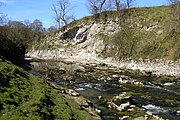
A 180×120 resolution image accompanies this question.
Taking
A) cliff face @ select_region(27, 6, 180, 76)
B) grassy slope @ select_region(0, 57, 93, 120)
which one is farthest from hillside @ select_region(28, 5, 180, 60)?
grassy slope @ select_region(0, 57, 93, 120)

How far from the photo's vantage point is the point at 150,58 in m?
55.9

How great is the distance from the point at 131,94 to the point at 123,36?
4184 centimetres

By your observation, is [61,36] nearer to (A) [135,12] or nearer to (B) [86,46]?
(B) [86,46]

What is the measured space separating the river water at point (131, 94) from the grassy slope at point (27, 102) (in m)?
3.85

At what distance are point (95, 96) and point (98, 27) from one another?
180ft

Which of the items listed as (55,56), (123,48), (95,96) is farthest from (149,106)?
(55,56)

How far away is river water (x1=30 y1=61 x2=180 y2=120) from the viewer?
23344 millimetres

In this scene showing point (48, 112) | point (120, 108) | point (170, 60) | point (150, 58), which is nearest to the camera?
point (48, 112)

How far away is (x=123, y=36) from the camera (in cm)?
7038

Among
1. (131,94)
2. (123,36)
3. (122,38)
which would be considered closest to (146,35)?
(122,38)

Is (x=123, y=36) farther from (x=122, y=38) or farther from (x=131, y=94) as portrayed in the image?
(x=131, y=94)

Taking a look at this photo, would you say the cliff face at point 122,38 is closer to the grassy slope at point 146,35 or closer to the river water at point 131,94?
the grassy slope at point 146,35

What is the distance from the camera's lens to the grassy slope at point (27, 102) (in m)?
15.8

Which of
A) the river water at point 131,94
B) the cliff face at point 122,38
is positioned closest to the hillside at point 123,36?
the cliff face at point 122,38
